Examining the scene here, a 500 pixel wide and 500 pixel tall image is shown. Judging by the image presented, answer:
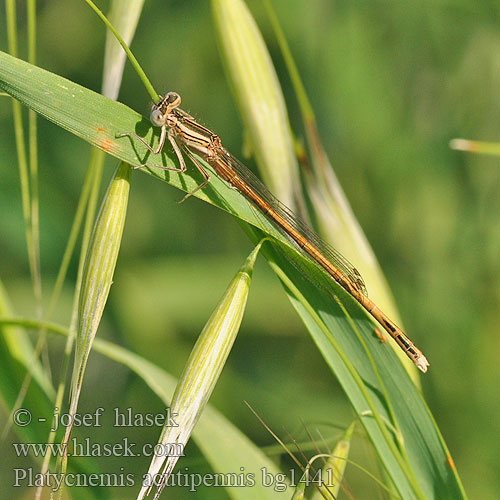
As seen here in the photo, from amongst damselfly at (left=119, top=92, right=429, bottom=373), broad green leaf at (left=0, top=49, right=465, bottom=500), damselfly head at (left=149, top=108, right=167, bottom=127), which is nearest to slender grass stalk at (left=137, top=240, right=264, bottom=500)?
broad green leaf at (left=0, top=49, right=465, bottom=500)

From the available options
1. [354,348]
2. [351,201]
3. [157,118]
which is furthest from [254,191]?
[351,201]

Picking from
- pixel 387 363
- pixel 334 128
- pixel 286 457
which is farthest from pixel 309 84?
pixel 387 363

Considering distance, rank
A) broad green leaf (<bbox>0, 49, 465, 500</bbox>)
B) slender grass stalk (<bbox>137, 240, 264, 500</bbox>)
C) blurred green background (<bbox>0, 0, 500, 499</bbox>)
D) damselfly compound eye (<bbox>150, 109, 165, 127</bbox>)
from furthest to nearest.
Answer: blurred green background (<bbox>0, 0, 500, 499</bbox>), damselfly compound eye (<bbox>150, 109, 165, 127</bbox>), broad green leaf (<bbox>0, 49, 465, 500</bbox>), slender grass stalk (<bbox>137, 240, 264, 500</bbox>)

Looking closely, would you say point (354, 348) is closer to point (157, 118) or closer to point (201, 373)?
point (201, 373)

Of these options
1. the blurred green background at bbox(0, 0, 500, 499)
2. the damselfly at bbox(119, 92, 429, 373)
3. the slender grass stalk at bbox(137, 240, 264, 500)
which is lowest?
the slender grass stalk at bbox(137, 240, 264, 500)

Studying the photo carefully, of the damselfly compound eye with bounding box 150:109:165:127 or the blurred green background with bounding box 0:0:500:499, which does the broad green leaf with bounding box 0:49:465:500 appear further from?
the blurred green background with bounding box 0:0:500:499

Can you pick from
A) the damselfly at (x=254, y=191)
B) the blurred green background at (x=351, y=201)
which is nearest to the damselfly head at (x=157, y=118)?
the damselfly at (x=254, y=191)

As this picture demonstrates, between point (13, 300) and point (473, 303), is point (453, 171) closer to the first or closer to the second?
point (473, 303)
